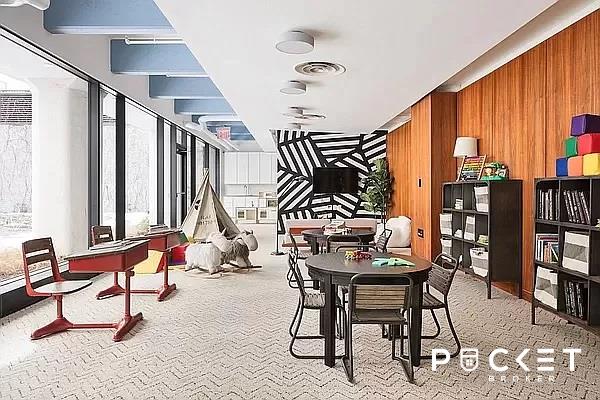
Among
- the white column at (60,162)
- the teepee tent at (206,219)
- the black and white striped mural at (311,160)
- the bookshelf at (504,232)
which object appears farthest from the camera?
the black and white striped mural at (311,160)

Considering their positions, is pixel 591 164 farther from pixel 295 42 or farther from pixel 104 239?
pixel 104 239

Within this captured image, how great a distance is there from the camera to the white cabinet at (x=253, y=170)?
18.8 m

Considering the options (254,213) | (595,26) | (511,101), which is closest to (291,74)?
(511,101)

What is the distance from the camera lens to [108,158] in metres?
7.76

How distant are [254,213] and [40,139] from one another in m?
12.6

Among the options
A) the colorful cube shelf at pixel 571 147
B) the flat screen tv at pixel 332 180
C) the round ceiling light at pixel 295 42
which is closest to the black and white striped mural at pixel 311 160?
the flat screen tv at pixel 332 180

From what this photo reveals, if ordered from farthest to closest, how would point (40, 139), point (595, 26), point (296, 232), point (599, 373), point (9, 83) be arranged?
point (296, 232) → point (40, 139) → point (9, 83) → point (595, 26) → point (599, 373)

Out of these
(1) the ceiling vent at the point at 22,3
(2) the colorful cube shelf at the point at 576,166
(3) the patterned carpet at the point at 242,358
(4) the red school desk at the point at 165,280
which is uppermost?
(1) the ceiling vent at the point at 22,3

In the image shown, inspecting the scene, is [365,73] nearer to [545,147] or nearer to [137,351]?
[545,147]

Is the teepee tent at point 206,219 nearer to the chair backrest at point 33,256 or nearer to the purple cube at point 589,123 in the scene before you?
the chair backrest at point 33,256

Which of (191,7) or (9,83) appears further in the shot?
(9,83)

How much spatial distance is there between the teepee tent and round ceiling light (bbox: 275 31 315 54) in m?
4.95

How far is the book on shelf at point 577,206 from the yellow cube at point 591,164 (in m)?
0.19

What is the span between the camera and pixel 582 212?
4137 mm
